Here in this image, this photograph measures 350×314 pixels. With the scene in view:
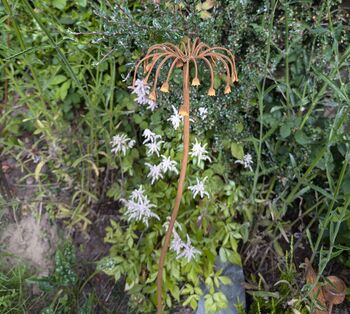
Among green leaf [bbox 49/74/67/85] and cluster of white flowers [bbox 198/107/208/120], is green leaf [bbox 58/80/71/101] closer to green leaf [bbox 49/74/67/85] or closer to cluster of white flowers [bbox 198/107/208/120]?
green leaf [bbox 49/74/67/85]

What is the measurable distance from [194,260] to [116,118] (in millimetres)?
687

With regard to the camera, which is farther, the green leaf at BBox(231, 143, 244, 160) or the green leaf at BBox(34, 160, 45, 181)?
the green leaf at BBox(34, 160, 45, 181)

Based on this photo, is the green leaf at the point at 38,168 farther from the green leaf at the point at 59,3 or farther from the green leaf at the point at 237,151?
the green leaf at the point at 237,151

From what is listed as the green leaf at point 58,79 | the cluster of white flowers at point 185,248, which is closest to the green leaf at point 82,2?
the green leaf at point 58,79

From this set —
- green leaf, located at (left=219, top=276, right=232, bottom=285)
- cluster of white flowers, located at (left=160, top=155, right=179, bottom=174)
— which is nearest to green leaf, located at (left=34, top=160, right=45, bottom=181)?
cluster of white flowers, located at (left=160, top=155, right=179, bottom=174)

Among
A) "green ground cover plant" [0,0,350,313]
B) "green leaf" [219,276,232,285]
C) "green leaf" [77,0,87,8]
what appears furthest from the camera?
"green leaf" [77,0,87,8]

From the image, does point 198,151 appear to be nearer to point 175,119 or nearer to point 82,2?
point 175,119

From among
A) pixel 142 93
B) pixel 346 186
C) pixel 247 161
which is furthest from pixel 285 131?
pixel 142 93

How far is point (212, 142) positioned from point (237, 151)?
149 millimetres

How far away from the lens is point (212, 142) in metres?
1.83

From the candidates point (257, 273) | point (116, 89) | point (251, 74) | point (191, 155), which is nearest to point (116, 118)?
point (116, 89)

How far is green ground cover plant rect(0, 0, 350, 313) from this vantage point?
5.05ft

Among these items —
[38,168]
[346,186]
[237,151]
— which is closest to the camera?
[346,186]

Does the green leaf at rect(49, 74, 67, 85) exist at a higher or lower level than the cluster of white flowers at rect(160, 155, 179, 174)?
higher
